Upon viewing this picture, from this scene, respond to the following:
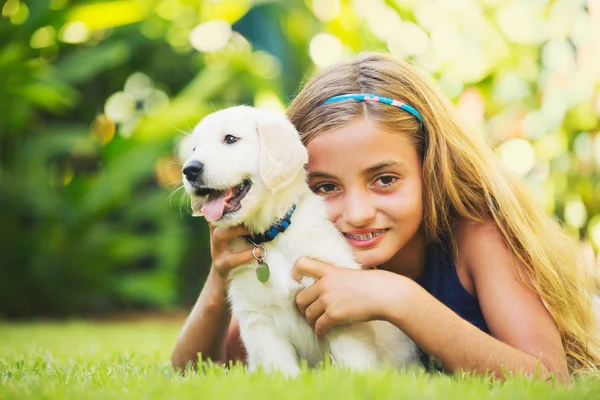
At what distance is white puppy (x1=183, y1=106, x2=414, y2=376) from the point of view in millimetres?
2668

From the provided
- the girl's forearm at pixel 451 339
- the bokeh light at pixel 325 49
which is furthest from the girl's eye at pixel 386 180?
the bokeh light at pixel 325 49

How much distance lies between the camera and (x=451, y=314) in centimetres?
264

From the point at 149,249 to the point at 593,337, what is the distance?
209 inches

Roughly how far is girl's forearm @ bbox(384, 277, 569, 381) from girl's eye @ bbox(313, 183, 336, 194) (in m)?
0.63

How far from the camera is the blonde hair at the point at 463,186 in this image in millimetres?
2955

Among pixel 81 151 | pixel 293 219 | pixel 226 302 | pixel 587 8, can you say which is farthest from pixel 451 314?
pixel 81 151

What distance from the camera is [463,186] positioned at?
124 inches

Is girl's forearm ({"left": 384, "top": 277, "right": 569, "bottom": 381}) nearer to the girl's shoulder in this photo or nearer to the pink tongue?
the girl's shoulder

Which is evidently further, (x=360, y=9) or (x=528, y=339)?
(x=360, y=9)

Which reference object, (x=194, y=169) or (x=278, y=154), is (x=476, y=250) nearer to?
(x=278, y=154)

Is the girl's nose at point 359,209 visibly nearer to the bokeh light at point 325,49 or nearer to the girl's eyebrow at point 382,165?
the girl's eyebrow at point 382,165

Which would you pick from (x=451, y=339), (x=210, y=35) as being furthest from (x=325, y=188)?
(x=210, y=35)

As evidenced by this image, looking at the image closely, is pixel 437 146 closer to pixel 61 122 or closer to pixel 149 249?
pixel 149 249

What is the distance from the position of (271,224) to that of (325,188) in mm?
390
